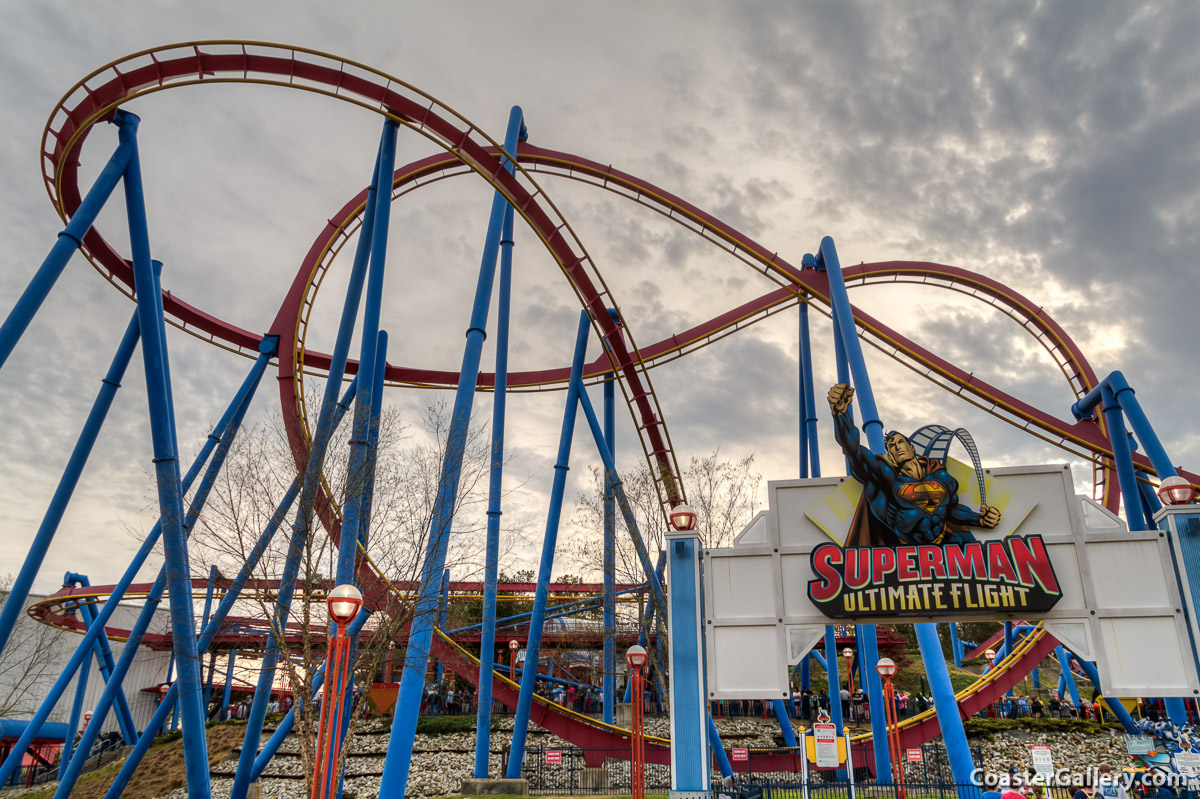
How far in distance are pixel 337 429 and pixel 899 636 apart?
32.2 meters

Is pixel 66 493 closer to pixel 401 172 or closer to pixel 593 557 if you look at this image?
pixel 401 172

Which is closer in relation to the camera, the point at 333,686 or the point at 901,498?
the point at 333,686

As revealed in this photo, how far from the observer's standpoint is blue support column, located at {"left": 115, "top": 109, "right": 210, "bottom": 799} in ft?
37.4

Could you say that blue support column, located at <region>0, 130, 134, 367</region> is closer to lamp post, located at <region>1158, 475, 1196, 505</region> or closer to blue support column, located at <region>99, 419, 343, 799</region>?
blue support column, located at <region>99, 419, 343, 799</region>

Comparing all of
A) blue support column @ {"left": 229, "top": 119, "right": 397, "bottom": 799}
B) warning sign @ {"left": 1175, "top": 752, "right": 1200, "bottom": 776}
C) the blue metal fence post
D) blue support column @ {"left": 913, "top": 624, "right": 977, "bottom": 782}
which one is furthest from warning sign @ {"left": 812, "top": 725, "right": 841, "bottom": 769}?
blue support column @ {"left": 229, "top": 119, "right": 397, "bottom": 799}

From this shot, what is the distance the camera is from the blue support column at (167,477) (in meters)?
11.4

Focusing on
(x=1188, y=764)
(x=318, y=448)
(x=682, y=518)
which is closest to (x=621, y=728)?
(x=318, y=448)

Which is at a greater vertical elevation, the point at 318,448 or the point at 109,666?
the point at 318,448

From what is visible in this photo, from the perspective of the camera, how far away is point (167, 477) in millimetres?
11852

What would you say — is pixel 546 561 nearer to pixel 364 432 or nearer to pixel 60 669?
pixel 364 432

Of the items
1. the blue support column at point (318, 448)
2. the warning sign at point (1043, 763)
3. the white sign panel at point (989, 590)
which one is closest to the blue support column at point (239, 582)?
the blue support column at point (318, 448)

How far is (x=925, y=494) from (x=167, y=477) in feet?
35.7

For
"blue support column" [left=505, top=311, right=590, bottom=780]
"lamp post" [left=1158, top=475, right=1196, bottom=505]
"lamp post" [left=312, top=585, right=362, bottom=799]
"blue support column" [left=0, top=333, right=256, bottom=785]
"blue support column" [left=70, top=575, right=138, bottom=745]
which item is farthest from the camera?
"blue support column" [left=70, top=575, right=138, bottom=745]

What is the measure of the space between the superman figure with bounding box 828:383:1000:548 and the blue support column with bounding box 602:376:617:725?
8.58 metres
